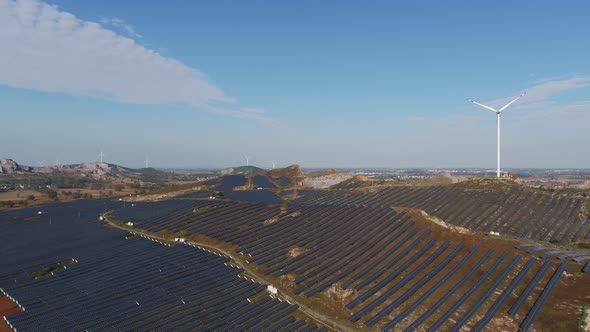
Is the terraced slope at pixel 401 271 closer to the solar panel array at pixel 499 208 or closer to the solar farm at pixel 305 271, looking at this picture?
the solar farm at pixel 305 271

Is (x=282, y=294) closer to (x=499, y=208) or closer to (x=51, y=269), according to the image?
(x=51, y=269)

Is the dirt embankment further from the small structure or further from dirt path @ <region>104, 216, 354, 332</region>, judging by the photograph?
the small structure

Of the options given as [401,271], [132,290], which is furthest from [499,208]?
[132,290]

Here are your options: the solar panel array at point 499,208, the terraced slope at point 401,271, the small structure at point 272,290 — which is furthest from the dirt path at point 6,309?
the solar panel array at point 499,208

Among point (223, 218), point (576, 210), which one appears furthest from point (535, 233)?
point (223, 218)

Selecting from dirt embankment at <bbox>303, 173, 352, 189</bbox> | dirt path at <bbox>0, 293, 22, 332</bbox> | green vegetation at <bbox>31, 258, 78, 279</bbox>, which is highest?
dirt embankment at <bbox>303, 173, 352, 189</bbox>

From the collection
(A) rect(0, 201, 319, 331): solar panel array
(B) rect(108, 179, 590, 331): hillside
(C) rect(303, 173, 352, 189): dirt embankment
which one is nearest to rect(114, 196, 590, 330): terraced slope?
(B) rect(108, 179, 590, 331): hillside

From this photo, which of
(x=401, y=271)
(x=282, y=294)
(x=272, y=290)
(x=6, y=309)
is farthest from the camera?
(x=401, y=271)
